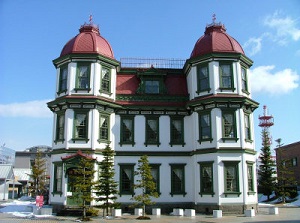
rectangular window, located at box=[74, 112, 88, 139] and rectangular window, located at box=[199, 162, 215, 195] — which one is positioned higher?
rectangular window, located at box=[74, 112, 88, 139]

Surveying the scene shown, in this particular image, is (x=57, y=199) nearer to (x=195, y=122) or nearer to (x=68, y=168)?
(x=68, y=168)

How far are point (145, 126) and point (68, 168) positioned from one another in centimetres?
736

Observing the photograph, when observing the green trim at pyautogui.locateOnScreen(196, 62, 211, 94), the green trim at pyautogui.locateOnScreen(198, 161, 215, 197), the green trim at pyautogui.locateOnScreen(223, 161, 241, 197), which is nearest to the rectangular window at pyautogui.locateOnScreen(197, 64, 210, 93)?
the green trim at pyautogui.locateOnScreen(196, 62, 211, 94)

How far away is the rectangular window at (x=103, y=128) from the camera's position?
26.0 metres

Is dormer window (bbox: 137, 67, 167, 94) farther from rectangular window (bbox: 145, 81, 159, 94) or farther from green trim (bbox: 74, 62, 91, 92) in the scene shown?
green trim (bbox: 74, 62, 91, 92)

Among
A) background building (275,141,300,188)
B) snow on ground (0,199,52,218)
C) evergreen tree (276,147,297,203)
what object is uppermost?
background building (275,141,300,188)

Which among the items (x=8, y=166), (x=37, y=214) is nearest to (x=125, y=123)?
(x=37, y=214)

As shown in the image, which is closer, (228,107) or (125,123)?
Result: (228,107)

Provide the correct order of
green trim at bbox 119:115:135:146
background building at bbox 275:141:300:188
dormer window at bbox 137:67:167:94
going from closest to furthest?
green trim at bbox 119:115:135:146 → dormer window at bbox 137:67:167:94 → background building at bbox 275:141:300:188

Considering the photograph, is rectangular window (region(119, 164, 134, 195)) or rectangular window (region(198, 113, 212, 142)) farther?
rectangular window (region(119, 164, 134, 195))

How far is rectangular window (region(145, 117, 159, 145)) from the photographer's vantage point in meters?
27.5

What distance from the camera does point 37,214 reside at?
23094 millimetres

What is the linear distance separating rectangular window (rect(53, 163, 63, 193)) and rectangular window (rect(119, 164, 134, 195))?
4.87 metres

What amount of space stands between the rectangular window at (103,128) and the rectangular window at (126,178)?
2.89 meters
